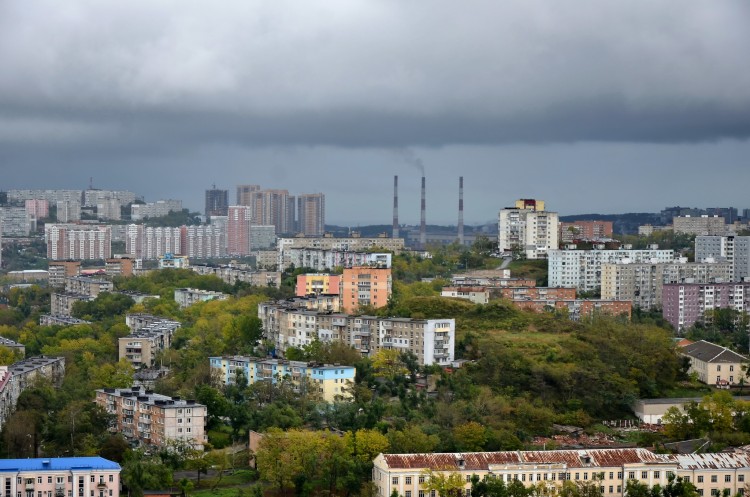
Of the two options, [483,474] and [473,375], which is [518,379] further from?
[483,474]

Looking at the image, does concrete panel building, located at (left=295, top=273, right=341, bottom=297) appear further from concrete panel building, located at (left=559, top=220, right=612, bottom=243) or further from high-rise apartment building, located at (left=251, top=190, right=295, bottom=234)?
high-rise apartment building, located at (left=251, top=190, right=295, bottom=234)

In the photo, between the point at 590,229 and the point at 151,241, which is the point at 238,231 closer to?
the point at 151,241

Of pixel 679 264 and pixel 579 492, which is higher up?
pixel 679 264

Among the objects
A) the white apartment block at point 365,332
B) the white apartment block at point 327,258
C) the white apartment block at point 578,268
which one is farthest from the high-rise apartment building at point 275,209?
the white apartment block at point 365,332

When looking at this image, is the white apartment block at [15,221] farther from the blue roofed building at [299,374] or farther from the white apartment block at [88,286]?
the blue roofed building at [299,374]

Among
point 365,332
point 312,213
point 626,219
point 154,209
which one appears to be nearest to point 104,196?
point 154,209

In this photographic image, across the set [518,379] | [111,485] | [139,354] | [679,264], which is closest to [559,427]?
[518,379]
